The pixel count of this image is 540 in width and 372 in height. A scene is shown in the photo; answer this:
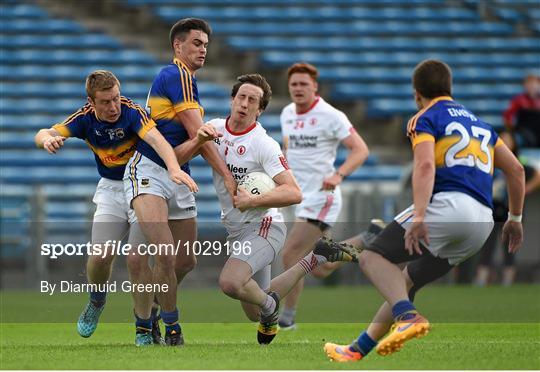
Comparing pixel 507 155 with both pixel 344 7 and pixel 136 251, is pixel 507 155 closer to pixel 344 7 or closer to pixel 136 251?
pixel 136 251

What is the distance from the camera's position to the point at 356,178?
63.9 feet

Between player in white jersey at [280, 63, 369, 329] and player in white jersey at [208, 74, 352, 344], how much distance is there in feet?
7.20

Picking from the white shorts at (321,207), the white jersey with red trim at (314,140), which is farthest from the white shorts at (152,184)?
the white jersey with red trim at (314,140)

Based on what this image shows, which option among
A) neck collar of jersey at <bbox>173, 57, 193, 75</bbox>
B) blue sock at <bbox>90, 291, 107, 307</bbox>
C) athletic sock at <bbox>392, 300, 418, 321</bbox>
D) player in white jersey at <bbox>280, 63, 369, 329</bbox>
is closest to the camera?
athletic sock at <bbox>392, 300, 418, 321</bbox>

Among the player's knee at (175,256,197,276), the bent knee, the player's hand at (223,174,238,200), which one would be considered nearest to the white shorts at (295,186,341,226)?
the player's knee at (175,256,197,276)

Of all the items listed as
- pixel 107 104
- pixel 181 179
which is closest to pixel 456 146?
pixel 181 179

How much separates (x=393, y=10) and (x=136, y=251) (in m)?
16.0

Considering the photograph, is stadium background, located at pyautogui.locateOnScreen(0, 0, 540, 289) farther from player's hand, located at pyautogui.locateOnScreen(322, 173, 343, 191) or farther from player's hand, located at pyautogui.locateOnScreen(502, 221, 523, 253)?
player's hand, located at pyautogui.locateOnScreen(502, 221, 523, 253)

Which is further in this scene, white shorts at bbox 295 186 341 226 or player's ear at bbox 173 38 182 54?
white shorts at bbox 295 186 341 226

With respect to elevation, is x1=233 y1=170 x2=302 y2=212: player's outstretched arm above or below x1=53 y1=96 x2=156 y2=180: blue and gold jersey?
below

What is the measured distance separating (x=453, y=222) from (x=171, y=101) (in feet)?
7.60

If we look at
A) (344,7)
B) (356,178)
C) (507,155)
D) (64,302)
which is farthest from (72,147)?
(507,155)

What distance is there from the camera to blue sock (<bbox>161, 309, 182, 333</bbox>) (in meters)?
7.89

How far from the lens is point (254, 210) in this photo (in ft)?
26.8
